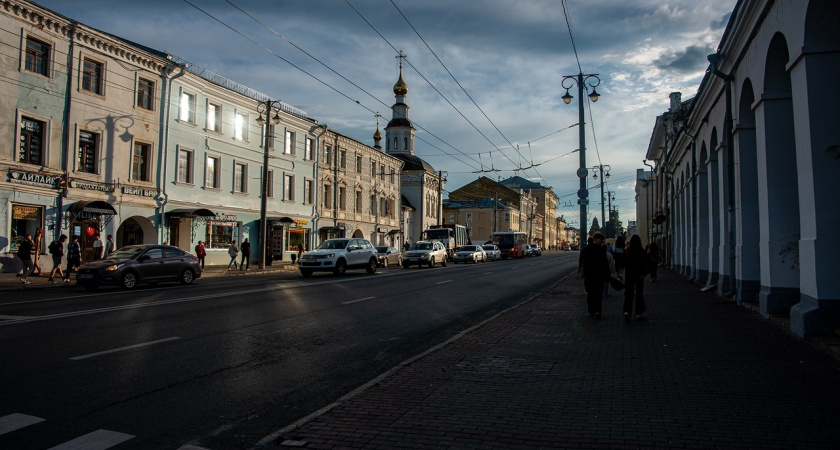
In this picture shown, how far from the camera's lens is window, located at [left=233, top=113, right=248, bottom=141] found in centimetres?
3322

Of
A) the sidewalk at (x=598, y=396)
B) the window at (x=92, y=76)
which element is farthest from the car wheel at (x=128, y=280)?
the sidewalk at (x=598, y=396)

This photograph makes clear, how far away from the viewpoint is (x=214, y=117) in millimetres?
31594

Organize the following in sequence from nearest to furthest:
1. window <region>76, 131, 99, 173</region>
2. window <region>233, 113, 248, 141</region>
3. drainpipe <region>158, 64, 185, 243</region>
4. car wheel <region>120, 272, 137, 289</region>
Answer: car wheel <region>120, 272, 137, 289</region> → window <region>76, 131, 99, 173</region> → drainpipe <region>158, 64, 185, 243</region> → window <region>233, 113, 248, 141</region>

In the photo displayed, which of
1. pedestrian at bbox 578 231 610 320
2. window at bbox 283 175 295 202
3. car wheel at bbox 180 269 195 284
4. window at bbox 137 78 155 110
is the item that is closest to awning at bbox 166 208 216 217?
window at bbox 137 78 155 110

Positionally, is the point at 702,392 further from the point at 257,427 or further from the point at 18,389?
the point at 18,389

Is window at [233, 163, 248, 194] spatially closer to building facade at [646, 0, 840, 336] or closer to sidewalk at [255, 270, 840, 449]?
building facade at [646, 0, 840, 336]

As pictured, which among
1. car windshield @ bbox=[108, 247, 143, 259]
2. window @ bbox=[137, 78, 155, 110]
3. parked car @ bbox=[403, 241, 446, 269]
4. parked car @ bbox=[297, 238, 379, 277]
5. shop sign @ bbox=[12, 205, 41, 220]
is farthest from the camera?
parked car @ bbox=[403, 241, 446, 269]

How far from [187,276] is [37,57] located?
11.1 metres

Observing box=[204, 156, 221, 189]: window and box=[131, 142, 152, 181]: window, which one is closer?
box=[131, 142, 152, 181]: window

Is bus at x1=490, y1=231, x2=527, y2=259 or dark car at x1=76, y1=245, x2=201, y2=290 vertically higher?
bus at x1=490, y1=231, x2=527, y2=259

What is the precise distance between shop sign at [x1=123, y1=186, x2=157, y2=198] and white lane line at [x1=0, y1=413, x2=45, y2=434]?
23704 mm

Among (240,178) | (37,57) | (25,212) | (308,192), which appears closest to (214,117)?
(240,178)

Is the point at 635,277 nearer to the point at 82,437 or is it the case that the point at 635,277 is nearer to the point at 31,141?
the point at 82,437

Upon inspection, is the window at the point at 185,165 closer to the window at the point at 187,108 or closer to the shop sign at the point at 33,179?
the window at the point at 187,108
